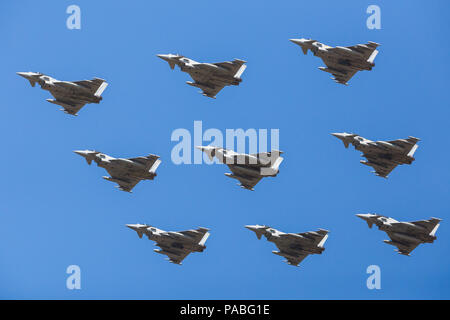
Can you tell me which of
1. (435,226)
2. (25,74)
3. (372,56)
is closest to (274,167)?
(372,56)

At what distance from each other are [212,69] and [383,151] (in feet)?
56.2

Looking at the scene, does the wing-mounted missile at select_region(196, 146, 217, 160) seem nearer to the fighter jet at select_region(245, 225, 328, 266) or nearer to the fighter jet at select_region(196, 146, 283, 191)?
the fighter jet at select_region(196, 146, 283, 191)

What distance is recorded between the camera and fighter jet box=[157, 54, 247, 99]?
259ft

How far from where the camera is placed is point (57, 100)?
80438 millimetres

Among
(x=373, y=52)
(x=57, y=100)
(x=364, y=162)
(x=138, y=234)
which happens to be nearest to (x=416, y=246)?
(x=364, y=162)

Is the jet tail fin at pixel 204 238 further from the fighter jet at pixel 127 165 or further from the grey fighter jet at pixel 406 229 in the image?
the grey fighter jet at pixel 406 229

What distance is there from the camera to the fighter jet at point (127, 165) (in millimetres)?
77625

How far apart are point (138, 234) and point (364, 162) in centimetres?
2167

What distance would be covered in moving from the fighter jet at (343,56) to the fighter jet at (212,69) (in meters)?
6.24

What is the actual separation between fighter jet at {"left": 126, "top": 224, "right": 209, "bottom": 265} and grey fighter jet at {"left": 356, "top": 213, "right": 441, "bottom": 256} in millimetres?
14466

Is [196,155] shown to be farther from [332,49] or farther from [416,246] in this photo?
[416,246]

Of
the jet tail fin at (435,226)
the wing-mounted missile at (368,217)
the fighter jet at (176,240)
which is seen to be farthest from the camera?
the wing-mounted missile at (368,217)

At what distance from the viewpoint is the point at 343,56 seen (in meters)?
81.2

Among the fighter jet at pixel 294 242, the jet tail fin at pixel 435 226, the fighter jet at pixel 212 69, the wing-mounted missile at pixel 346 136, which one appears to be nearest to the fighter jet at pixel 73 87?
the fighter jet at pixel 212 69
